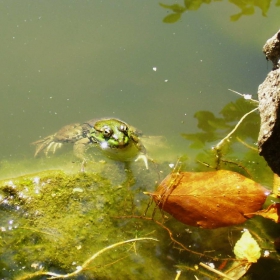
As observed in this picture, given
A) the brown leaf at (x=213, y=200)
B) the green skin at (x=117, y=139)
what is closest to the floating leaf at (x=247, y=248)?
the brown leaf at (x=213, y=200)

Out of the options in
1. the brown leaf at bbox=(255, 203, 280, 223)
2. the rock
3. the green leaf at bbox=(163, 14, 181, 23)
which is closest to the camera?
the rock

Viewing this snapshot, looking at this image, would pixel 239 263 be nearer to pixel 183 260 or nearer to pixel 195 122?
pixel 183 260

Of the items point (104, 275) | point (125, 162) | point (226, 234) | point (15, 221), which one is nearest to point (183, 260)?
point (226, 234)

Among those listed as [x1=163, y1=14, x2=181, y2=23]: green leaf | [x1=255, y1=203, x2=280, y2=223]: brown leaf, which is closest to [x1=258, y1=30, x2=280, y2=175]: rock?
[x1=255, y1=203, x2=280, y2=223]: brown leaf

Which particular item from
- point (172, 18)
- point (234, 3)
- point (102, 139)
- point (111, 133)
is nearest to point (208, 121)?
point (111, 133)

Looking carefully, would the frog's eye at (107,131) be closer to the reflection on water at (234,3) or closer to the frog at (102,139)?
the frog at (102,139)

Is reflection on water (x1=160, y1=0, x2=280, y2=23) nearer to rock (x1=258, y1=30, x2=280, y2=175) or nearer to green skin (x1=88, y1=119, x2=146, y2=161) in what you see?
green skin (x1=88, y1=119, x2=146, y2=161)
